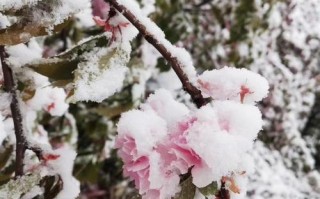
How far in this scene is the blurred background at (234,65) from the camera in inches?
67.8

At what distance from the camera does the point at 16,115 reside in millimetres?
828

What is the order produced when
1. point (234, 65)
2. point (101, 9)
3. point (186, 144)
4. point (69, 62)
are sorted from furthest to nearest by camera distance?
point (234, 65)
point (101, 9)
point (69, 62)
point (186, 144)

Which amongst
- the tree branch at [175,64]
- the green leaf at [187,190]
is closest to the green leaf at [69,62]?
the tree branch at [175,64]

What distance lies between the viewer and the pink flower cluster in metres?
0.60

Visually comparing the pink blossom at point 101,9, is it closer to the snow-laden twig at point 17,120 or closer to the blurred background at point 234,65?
the blurred background at point 234,65

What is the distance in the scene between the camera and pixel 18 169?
32.2 inches

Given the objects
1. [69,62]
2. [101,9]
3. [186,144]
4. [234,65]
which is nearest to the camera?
[186,144]

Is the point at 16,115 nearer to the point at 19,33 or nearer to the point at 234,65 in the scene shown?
the point at 19,33

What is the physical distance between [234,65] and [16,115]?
1.69 meters

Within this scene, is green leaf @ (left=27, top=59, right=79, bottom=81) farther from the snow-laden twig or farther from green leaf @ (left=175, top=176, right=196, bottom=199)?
green leaf @ (left=175, top=176, right=196, bottom=199)

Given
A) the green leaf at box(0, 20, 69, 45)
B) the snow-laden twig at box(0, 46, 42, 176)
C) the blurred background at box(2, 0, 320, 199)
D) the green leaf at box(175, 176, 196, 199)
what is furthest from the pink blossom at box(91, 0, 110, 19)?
the green leaf at box(175, 176, 196, 199)

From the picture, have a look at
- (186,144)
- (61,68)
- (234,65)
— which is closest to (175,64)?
(186,144)

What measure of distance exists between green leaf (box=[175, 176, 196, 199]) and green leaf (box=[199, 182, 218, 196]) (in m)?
0.02

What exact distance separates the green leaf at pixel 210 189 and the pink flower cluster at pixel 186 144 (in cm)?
1
